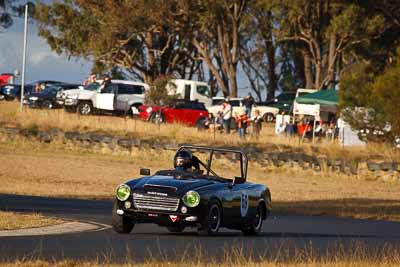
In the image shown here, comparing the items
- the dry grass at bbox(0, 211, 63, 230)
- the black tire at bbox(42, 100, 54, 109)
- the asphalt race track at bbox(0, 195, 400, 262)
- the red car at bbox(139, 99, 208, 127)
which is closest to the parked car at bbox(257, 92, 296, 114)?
the red car at bbox(139, 99, 208, 127)

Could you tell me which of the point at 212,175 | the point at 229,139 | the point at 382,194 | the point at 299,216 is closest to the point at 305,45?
the point at 229,139

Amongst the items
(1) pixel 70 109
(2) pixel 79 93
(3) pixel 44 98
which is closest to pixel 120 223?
(2) pixel 79 93

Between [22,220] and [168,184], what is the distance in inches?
107

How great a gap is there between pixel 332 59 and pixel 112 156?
26.6 meters

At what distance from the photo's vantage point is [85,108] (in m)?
60.3

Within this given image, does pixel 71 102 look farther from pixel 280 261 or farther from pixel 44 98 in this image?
pixel 280 261

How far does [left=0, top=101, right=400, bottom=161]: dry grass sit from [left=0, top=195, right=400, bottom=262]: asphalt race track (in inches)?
827

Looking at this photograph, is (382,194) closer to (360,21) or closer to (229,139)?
(229,139)

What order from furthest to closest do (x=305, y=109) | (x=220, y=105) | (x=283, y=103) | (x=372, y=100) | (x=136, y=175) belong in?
1. (x=283, y=103)
2. (x=220, y=105)
3. (x=305, y=109)
4. (x=372, y=100)
5. (x=136, y=175)

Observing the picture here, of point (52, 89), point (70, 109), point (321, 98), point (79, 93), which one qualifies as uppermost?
point (321, 98)

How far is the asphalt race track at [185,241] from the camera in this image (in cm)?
1456

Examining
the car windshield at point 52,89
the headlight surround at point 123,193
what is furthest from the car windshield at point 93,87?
the headlight surround at point 123,193

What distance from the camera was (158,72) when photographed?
255ft

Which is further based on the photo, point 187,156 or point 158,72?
point 158,72
